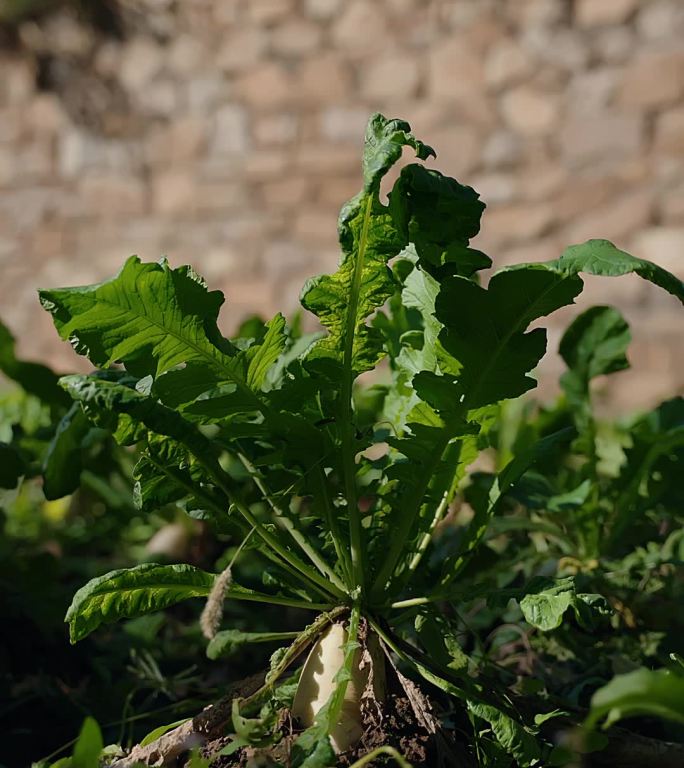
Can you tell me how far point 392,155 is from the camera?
0.83 m

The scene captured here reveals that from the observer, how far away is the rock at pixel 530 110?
3.70 m

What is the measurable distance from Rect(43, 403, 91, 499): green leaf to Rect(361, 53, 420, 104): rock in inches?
117

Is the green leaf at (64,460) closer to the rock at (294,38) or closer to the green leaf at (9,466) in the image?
the green leaf at (9,466)

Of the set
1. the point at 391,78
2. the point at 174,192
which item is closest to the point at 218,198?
the point at 174,192

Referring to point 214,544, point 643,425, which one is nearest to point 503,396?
point 643,425

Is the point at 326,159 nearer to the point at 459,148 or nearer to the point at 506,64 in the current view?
the point at 459,148

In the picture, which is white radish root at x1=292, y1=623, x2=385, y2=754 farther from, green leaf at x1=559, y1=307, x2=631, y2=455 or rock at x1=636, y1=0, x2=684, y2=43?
rock at x1=636, y1=0, x2=684, y2=43

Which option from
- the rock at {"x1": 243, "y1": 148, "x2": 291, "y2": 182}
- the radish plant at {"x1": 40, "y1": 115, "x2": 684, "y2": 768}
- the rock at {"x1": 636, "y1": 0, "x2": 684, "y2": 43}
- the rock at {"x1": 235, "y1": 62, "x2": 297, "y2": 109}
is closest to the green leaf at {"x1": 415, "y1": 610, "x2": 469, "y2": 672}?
the radish plant at {"x1": 40, "y1": 115, "x2": 684, "y2": 768}

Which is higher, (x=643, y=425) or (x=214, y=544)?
(x=214, y=544)

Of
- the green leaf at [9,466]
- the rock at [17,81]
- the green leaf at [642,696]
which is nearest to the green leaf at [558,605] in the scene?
the green leaf at [642,696]

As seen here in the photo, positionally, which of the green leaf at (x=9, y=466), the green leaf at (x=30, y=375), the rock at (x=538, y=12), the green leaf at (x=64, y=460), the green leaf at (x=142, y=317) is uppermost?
the rock at (x=538, y=12)

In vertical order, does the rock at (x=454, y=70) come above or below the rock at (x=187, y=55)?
below

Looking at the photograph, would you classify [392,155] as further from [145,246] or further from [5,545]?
[145,246]

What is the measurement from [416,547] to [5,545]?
100 cm
